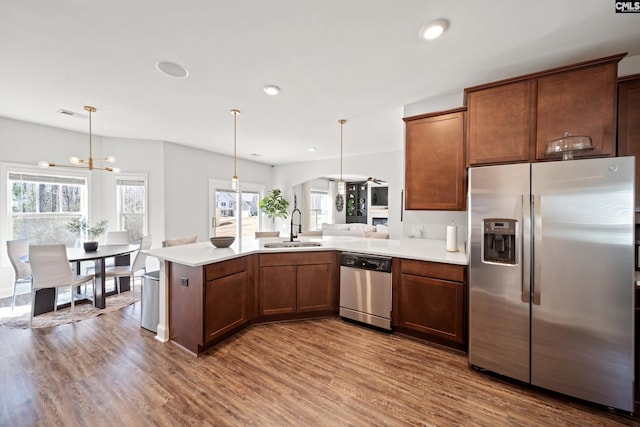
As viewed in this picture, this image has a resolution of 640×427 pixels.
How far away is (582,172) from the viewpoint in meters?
1.67

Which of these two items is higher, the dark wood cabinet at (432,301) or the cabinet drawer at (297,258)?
the cabinet drawer at (297,258)

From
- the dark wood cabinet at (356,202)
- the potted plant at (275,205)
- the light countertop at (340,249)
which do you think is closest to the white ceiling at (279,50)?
the light countertop at (340,249)

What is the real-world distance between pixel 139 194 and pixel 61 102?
207 centimetres

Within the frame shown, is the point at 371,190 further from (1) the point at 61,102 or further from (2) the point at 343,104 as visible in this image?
(1) the point at 61,102

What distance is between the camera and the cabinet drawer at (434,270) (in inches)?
89.6

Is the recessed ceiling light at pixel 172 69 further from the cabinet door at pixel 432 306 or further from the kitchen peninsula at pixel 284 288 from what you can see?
the cabinet door at pixel 432 306

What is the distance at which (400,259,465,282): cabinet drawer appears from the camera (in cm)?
228

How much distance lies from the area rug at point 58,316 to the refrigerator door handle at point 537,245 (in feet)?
15.1

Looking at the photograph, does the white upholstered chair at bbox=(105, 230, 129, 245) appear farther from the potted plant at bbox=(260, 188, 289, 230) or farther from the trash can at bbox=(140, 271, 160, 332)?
the potted plant at bbox=(260, 188, 289, 230)

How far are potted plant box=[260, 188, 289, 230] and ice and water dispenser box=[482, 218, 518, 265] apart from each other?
227 inches

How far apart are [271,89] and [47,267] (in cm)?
333

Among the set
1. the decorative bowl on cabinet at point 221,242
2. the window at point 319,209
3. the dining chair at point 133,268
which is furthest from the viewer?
the window at point 319,209

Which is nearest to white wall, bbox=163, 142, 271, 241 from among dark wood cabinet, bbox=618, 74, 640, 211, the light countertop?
the light countertop

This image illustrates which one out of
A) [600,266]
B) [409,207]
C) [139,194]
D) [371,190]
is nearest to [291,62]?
[409,207]
